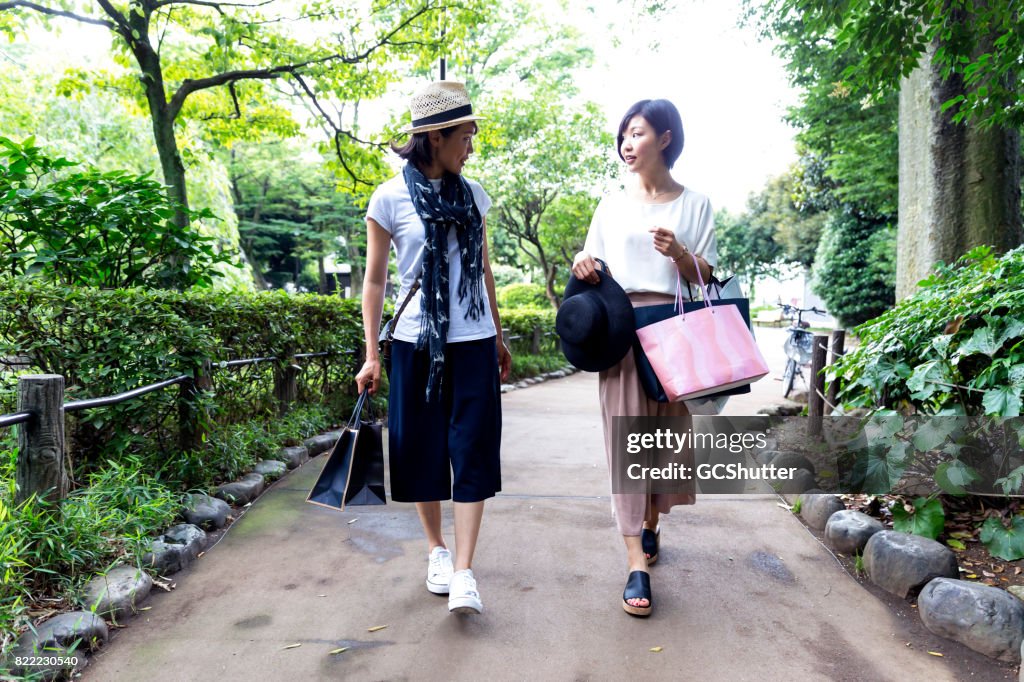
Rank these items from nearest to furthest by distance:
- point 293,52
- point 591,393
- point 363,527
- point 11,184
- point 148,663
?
point 148,663, point 363,527, point 11,184, point 293,52, point 591,393

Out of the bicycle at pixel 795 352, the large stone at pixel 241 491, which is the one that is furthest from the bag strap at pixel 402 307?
the bicycle at pixel 795 352

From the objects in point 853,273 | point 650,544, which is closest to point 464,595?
point 650,544

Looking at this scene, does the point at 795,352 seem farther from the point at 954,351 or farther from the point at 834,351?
the point at 954,351

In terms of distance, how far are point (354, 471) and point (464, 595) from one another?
576 millimetres

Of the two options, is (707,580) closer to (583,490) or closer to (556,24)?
(583,490)

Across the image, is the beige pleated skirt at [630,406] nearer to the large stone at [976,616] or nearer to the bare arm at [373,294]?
the bare arm at [373,294]

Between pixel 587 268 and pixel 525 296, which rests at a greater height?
pixel 525 296

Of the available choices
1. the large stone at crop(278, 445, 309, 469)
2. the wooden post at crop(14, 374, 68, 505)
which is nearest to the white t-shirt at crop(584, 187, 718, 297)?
the wooden post at crop(14, 374, 68, 505)

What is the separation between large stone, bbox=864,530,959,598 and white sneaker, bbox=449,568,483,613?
163cm

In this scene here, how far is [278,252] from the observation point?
26.6 metres

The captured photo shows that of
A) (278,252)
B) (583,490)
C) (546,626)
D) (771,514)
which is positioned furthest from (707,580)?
(278,252)

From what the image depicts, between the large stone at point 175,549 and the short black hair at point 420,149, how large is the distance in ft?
6.20

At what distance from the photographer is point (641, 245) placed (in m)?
2.51

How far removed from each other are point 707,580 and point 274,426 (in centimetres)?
312
